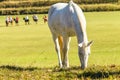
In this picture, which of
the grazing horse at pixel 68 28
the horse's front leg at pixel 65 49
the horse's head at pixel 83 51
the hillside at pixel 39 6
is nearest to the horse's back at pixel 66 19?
the grazing horse at pixel 68 28

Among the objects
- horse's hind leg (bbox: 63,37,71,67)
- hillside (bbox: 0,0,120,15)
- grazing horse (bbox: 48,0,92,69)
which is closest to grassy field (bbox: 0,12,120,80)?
horse's hind leg (bbox: 63,37,71,67)

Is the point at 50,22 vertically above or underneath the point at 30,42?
above

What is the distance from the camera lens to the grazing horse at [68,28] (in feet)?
41.9

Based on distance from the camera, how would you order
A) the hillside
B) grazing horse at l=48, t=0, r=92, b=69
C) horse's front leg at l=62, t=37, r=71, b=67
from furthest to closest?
the hillside < horse's front leg at l=62, t=37, r=71, b=67 < grazing horse at l=48, t=0, r=92, b=69

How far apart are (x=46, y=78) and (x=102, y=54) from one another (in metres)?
11.8

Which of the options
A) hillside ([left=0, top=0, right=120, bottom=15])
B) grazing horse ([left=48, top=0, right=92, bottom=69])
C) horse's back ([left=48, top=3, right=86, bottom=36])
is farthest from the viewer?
hillside ([left=0, top=0, right=120, bottom=15])

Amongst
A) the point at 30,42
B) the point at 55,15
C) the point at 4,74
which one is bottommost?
the point at 30,42

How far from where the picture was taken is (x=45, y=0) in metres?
99.9

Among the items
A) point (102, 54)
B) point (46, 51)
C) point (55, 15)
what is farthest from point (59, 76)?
point (46, 51)

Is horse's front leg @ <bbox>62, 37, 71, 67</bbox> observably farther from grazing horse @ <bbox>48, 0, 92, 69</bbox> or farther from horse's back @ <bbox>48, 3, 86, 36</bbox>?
horse's back @ <bbox>48, 3, 86, 36</bbox>

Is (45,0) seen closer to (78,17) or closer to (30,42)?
(30,42)

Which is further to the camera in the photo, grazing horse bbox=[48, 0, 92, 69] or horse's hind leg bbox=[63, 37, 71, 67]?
horse's hind leg bbox=[63, 37, 71, 67]

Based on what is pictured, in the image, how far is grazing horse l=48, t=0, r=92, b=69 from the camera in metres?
12.8

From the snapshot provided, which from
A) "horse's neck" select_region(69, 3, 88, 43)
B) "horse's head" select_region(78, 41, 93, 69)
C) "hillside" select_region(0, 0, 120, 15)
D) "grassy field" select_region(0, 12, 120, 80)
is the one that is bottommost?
"hillside" select_region(0, 0, 120, 15)
